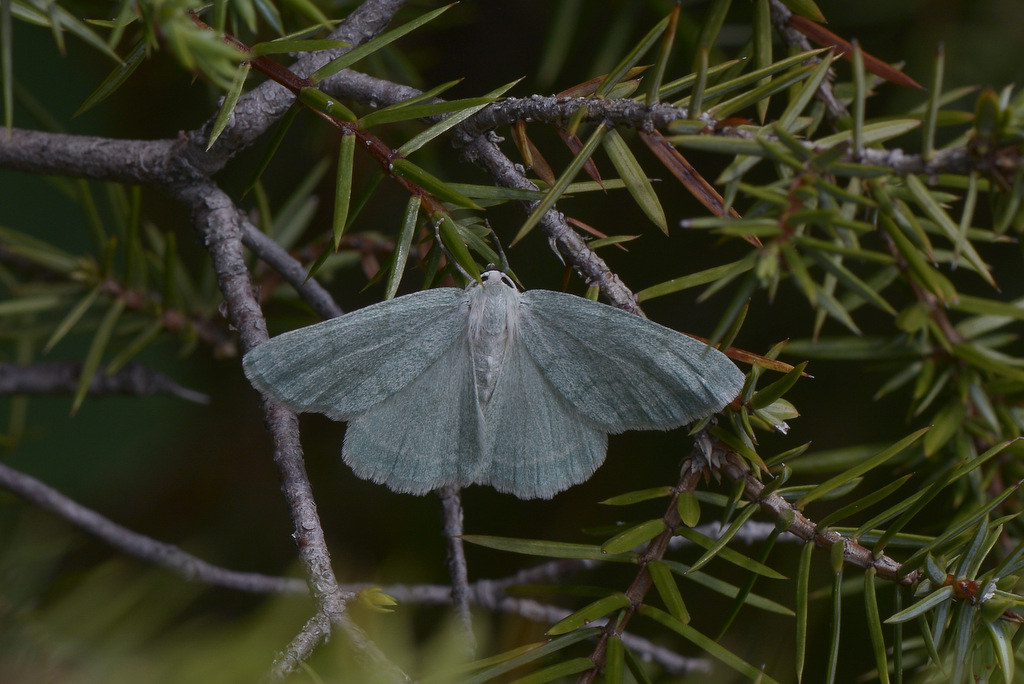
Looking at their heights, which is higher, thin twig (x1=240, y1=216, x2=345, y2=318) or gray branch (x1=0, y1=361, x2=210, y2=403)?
thin twig (x1=240, y1=216, x2=345, y2=318)

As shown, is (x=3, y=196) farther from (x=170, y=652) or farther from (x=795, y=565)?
(x=795, y=565)

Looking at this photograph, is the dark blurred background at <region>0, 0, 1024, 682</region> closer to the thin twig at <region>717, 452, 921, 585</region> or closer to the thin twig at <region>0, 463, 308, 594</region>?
the thin twig at <region>0, 463, 308, 594</region>

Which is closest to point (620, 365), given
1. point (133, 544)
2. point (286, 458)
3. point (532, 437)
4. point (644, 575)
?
point (532, 437)

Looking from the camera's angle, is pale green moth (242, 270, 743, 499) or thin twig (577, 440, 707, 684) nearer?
thin twig (577, 440, 707, 684)

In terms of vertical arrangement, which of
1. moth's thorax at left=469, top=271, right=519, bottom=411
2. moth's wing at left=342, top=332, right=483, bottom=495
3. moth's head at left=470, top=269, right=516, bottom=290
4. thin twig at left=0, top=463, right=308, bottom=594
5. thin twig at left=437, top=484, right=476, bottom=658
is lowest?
thin twig at left=0, top=463, right=308, bottom=594

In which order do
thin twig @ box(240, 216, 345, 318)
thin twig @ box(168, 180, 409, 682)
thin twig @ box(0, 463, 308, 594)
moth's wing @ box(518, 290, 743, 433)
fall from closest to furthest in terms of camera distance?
thin twig @ box(168, 180, 409, 682) < moth's wing @ box(518, 290, 743, 433) < thin twig @ box(240, 216, 345, 318) < thin twig @ box(0, 463, 308, 594)

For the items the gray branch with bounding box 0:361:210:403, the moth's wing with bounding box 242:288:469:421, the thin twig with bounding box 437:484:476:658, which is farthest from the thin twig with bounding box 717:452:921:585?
the gray branch with bounding box 0:361:210:403

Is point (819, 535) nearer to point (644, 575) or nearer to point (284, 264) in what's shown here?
point (644, 575)
